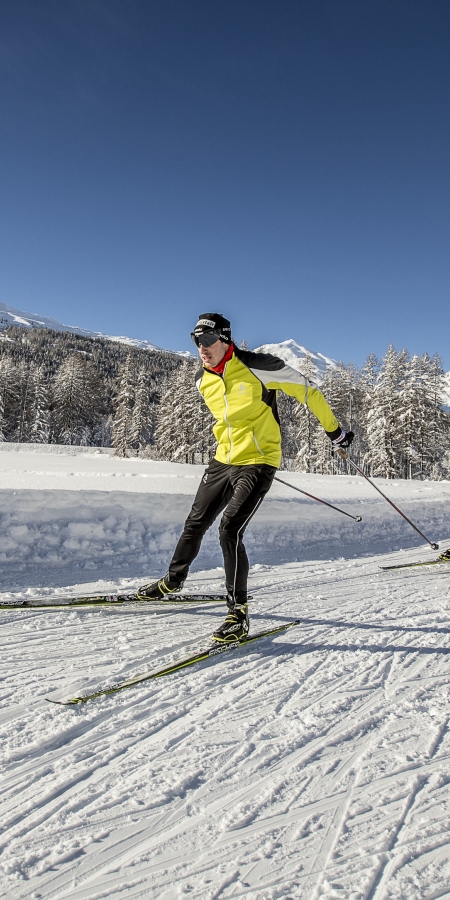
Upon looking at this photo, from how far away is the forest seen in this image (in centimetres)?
4291

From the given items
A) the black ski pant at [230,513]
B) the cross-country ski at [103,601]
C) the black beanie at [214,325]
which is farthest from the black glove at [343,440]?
the cross-country ski at [103,601]

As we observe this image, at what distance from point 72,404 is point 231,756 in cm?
5849

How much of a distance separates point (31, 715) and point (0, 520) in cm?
481

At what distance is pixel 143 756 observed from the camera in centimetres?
209

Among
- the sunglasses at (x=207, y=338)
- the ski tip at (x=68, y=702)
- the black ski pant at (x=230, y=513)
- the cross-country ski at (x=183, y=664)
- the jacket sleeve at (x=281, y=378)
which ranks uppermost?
the sunglasses at (x=207, y=338)

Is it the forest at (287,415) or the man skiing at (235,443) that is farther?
the forest at (287,415)

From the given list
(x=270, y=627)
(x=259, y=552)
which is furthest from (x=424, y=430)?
(x=270, y=627)

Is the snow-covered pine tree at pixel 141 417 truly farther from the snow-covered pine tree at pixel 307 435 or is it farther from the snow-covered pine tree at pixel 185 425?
the snow-covered pine tree at pixel 307 435

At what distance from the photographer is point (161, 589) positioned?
4.17m

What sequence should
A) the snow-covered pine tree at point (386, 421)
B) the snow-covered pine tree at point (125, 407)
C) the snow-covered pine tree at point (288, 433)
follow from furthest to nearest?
the snow-covered pine tree at point (288, 433), the snow-covered pine tree at point (125, 407), the snow-covered pine tree at point (386, 421)

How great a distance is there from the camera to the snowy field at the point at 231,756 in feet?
4.94

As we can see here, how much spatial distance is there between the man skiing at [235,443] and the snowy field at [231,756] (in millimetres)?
438

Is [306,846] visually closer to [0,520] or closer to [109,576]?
[109,576]

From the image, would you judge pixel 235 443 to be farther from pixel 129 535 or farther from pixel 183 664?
pixel 129 535
